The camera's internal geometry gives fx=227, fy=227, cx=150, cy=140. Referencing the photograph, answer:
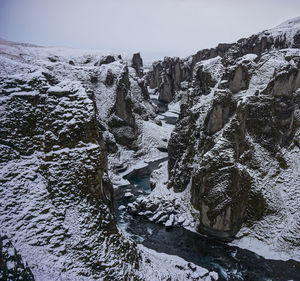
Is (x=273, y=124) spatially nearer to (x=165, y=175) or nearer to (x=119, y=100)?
(x=165, y=175)

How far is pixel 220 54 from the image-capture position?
134 meters

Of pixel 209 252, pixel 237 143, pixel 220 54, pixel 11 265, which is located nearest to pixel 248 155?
pixel 237 143

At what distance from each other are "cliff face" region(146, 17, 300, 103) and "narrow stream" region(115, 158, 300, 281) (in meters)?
61.5

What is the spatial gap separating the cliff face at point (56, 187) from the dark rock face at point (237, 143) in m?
13.7

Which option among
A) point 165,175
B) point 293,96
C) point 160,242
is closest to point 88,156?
point 160,242

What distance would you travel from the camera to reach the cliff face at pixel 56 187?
63.1ft

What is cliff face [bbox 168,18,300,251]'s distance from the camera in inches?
1213

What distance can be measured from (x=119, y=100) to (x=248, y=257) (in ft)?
162

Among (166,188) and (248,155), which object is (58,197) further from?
(248,155)

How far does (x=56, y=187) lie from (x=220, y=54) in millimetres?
134107

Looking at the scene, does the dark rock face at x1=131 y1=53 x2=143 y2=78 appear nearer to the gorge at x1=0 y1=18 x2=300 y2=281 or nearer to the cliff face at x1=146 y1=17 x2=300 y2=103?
the cliff face at x1=146 y1=17 x2=300 y2=103

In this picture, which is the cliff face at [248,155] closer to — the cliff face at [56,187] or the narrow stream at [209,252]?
the narrow stream at [209,252]

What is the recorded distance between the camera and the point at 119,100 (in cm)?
6462

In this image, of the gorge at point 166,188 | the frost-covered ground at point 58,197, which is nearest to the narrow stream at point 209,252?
the gorge at point 166,188
